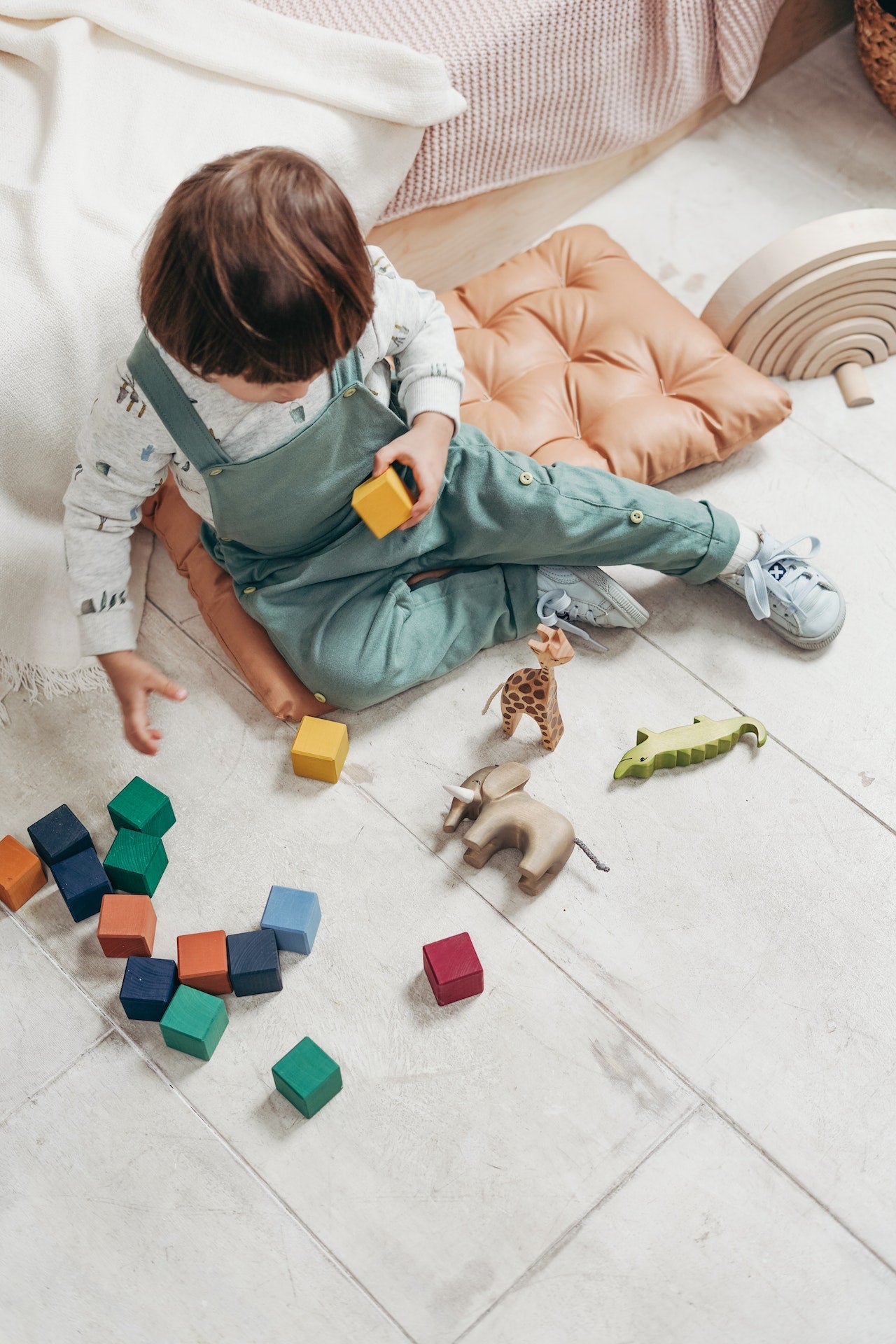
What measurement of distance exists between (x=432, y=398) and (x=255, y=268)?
310 mm

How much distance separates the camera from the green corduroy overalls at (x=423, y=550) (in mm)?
1094

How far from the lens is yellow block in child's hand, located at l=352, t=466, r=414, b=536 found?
103 centimetres

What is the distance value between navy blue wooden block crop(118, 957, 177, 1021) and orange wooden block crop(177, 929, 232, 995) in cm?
1

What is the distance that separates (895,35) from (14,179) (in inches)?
47.5

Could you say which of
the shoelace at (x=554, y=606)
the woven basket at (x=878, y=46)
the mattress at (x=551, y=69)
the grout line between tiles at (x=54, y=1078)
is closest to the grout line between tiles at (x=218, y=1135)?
the grout line between tiles at (x=54, y=1078)

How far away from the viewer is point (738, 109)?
67.2 inches

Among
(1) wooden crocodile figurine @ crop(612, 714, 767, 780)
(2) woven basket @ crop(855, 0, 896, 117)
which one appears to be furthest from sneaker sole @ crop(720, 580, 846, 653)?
(2) woven basket @ crop(855, 0, 896, 117)

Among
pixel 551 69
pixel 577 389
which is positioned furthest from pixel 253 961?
pixel 551 69

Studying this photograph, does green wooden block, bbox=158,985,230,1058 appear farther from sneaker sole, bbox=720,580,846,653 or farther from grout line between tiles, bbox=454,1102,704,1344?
sneaker sole, bbox=720,580,846,653

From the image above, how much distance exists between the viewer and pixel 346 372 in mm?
1039

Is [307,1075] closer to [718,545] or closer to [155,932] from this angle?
[155,932]

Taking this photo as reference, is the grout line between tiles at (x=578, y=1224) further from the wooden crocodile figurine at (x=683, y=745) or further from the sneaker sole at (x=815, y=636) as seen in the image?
the sneaker sole at (x=815, y=636)

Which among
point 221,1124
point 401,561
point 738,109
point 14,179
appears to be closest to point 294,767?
point 401,561

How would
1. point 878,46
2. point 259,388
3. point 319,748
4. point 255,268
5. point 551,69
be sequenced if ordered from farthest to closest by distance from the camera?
point 878,46 → point 551,69 → point 319,748 → point 259,388 → point 255,268
